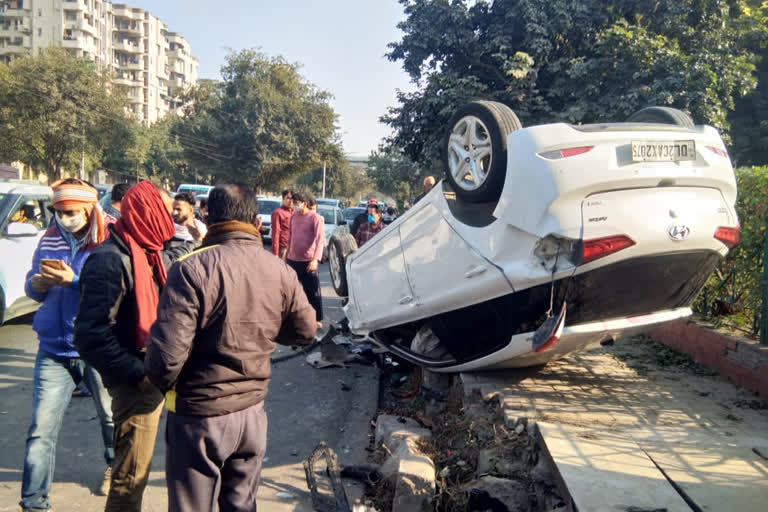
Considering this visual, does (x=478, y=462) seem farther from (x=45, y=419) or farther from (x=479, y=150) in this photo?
(x=45, y=419)

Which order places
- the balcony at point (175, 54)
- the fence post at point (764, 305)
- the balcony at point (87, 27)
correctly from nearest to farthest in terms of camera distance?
the fence post at point (764, 305), the balcony at point (87, 27), the balcony at point (175, 54)

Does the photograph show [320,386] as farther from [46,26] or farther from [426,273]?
[46,26]

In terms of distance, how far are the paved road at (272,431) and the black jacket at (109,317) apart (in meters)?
1.38

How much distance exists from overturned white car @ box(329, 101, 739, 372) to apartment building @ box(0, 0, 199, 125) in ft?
212

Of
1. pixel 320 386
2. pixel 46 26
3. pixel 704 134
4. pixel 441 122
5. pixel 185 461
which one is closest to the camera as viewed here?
pixel 185 461

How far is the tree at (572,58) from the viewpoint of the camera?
38.3 feet

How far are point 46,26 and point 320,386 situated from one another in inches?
3432

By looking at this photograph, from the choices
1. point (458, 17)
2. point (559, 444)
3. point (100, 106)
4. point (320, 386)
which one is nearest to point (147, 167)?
point (100, 106)

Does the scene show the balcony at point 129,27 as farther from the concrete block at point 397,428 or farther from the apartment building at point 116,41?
the concrete block at point 397,428

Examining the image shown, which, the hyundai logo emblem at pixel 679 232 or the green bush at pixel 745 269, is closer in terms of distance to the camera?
the hyundai logo emblem at pixel 679 232

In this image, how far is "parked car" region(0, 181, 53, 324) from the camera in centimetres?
693

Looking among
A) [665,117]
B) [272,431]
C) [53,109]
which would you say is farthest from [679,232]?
[53,109]

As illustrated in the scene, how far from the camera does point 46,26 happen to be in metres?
74.6

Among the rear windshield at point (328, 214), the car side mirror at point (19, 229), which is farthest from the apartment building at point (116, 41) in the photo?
the car side mirror at point (19, 229)
